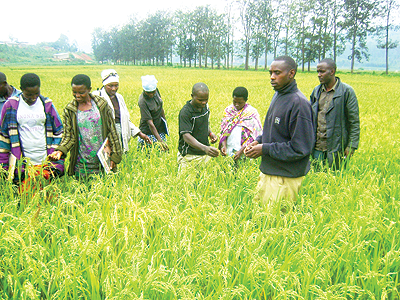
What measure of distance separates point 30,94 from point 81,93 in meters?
0.49

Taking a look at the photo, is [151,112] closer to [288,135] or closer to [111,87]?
[111,87]

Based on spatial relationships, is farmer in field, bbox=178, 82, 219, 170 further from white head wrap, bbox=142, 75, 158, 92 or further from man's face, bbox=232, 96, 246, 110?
white head wrap, bbox=142, 75, 158, 92

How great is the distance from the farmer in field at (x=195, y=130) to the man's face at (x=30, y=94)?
1509 millimetres

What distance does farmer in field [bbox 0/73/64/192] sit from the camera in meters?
3.14

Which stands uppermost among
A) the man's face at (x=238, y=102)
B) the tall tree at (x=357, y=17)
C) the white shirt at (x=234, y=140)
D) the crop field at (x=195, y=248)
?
the tall tree at (x=357, y=17)

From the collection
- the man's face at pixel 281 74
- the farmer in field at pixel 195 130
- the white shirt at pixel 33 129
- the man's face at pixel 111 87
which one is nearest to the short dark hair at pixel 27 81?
the white shirt at pixel 33 129

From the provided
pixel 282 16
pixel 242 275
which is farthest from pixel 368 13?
pixel 242 275

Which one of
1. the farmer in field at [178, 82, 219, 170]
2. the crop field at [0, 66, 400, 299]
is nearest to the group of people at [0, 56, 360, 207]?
the farmer in field at [178, 82, 219, 170]

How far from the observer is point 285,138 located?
284cm

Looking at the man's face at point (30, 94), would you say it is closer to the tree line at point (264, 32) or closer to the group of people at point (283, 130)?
the group of people at point (283, 130)

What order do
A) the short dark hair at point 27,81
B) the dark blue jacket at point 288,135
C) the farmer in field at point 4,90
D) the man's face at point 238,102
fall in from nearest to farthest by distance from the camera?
the dark blue jacket at point 288,135
the short dark hair at point 27,81
the farmer in field at point 4,90
the man's face at point 238,102

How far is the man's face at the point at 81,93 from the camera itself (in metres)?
3.16

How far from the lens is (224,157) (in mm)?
4125

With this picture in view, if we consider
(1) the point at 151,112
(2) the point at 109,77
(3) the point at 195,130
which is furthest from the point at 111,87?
(3) the point at 195,130
